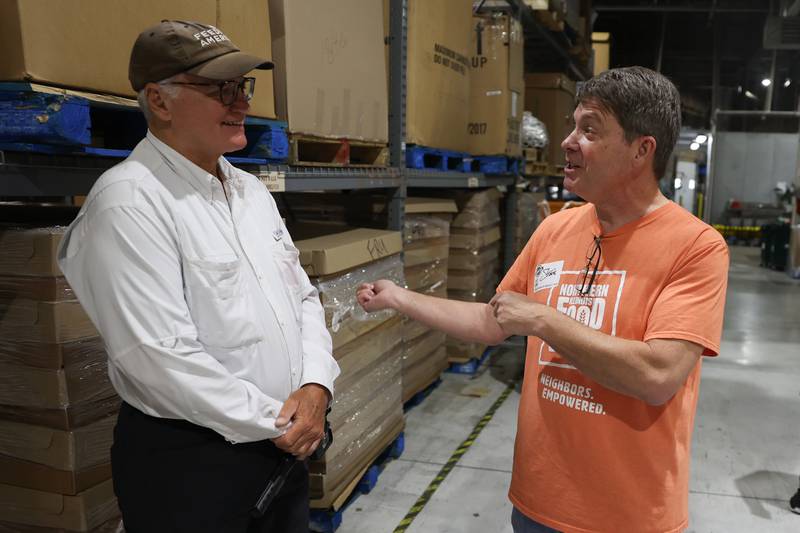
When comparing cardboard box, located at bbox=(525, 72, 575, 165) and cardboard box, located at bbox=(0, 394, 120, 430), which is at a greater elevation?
cardboard box, located at bbox=(525, 72, 575, 165)

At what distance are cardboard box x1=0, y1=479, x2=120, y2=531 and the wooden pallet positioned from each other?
1599 millimetres

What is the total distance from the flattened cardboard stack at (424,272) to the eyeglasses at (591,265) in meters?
2.76

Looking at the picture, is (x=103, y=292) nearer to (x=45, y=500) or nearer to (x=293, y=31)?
(x=45, y=500)

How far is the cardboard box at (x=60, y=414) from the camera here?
6.56 feet

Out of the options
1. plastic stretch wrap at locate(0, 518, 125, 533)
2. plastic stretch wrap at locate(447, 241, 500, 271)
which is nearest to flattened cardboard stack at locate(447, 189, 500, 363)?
plastic stretch wrap at locate(447, 241, 500, 271)

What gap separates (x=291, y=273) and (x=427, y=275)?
302 centimetres

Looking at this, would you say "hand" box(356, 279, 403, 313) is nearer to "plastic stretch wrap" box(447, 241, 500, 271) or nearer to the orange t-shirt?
the orange t-shirt

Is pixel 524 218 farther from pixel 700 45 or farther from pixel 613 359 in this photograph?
pixel 700 45

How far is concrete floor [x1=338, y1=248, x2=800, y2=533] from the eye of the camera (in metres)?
3.47

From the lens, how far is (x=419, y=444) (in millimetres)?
4371

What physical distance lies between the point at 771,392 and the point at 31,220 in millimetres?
5906

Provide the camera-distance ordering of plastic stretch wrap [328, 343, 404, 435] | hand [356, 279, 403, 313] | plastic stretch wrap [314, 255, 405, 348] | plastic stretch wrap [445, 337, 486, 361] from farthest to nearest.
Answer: plastic stretch wrap [445, 337, 486, 361]
plastic stretch wrap [328, 343, 404, 435]
plastic stretch wrap [314, 255, 405, 348]
hand [356, 279, 403, 313]

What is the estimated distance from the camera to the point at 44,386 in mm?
1980

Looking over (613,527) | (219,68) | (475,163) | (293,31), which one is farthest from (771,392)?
(219,68)
